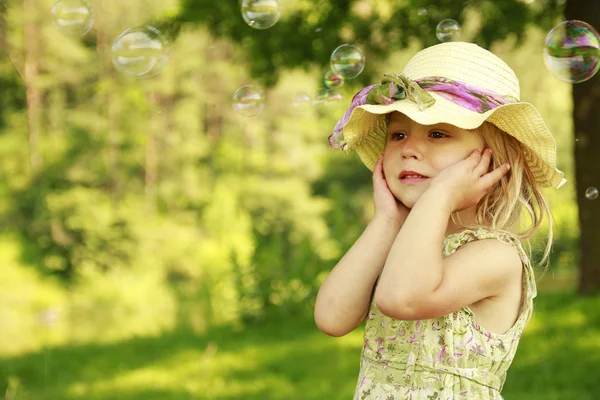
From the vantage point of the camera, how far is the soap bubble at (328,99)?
11.2ft

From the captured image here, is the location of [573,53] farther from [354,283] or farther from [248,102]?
[354,283]

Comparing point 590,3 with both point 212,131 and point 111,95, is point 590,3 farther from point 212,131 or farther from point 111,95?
point 212,131

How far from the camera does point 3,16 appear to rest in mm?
19000

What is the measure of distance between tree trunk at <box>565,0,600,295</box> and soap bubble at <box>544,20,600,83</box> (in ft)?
12.7

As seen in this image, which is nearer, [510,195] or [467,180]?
[467,180]

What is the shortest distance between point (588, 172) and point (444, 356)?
18.8 feet

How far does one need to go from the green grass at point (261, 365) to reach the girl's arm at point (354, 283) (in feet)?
10.3

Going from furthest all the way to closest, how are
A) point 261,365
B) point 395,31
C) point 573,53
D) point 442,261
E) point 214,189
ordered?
point 214,189 < point 395,31 < point 261,365 < point 573,53 < point 442,261

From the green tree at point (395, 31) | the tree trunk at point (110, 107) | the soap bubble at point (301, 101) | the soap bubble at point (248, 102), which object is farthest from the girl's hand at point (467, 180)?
the tree trunk at point (110, 107)

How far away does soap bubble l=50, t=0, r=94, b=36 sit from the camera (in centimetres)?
397

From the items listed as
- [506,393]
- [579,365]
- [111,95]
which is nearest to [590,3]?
[579,365]

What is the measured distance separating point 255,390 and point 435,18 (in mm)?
3845

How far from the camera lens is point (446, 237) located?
1.89 meters

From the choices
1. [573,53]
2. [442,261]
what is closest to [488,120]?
[442,261]
